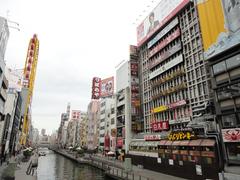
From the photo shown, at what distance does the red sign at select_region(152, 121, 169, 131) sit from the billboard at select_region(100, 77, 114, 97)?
4893 cm

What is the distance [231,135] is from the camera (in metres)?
31.5

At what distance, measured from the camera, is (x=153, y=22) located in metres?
58.2

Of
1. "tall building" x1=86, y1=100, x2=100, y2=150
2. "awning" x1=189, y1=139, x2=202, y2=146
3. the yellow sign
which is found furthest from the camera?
"tall building" x1=86, y1=100, x2=100, y2=150

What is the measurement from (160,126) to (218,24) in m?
25.9

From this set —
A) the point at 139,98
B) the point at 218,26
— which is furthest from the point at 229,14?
the point at 139,98

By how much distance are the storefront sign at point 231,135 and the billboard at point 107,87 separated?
68.3 m

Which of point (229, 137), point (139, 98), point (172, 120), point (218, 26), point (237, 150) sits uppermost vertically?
point (218, 26)

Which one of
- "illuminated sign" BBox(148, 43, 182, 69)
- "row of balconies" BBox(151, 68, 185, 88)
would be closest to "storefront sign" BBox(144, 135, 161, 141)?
"row of balconies" BBox(151, 68, 185, 88)

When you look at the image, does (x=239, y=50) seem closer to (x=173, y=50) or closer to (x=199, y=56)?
(x=199, y=56)

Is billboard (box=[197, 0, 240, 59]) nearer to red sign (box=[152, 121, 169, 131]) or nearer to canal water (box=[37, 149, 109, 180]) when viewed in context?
red sign (box=[152, 121, 169, 131])

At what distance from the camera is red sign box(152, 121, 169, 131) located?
153ft

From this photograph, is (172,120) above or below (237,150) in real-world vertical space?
above

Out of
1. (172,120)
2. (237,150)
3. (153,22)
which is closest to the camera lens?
(237,150)

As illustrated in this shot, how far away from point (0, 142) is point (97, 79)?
184ft
